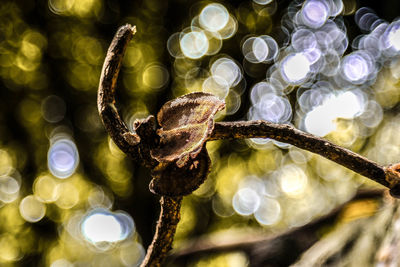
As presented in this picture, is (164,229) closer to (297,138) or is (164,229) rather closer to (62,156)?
(297,138)

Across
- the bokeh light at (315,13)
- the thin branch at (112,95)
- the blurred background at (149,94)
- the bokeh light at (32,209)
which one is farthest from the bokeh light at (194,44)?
the thin branch at (112,95)

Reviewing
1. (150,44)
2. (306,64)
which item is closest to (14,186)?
(150,44)

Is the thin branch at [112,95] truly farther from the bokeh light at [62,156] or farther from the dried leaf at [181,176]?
the bokeh light at [62,156]

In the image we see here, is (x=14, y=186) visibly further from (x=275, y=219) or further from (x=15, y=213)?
(x=275, y=219)

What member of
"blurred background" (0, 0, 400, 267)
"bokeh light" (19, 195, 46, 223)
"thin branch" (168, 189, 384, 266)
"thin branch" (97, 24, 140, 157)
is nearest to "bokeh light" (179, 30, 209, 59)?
"blurred background" (0, 0, 400, 267)

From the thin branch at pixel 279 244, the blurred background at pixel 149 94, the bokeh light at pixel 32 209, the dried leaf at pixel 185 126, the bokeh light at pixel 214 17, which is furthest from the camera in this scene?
the bokeh light at pixel 32 209

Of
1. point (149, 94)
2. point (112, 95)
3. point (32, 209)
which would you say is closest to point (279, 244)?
point (112, 95)
